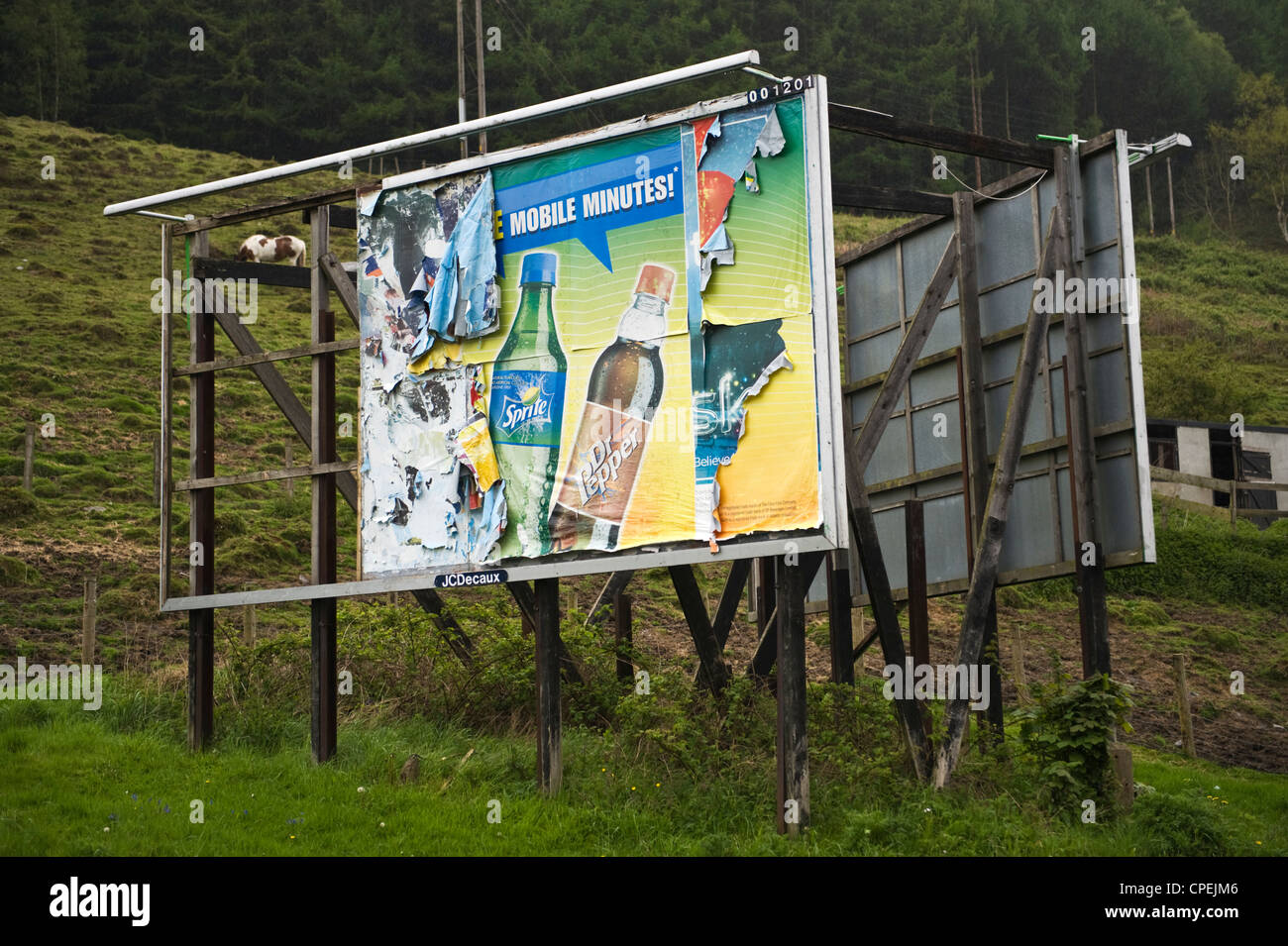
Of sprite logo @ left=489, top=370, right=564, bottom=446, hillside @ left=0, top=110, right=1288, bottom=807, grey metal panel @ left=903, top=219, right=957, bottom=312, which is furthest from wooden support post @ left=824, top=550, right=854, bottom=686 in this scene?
sprite logo @ left=489, top=370, right=564, bottom=446

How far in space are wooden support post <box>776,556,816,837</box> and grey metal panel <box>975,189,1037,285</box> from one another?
4.34 m

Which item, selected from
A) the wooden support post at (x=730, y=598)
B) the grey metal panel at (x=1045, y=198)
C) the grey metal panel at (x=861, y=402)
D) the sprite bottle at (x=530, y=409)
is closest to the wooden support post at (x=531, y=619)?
the sprite bottle at (x=530, y=409)

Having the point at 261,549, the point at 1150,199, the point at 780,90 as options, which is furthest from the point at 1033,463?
the point at 1150,199

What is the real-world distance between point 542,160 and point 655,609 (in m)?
12.1

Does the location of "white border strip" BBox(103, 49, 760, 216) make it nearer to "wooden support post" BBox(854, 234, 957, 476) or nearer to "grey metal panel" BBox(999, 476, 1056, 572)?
"wooden support post" BBox(854, 234, 957, 476)

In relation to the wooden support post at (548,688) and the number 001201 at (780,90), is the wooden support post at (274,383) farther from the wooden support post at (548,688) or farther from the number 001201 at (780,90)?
the number 001201 at (780,90)

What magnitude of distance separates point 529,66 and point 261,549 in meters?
38.5

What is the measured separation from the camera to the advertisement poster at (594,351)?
11055 mm

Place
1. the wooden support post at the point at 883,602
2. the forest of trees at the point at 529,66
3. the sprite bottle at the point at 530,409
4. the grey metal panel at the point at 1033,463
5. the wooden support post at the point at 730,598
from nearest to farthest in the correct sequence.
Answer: the wooden support post at the point at 883,602 → the sprite bottle at the point at 530,409 → the grey metal panel at the point at 1033,463 → the wooden support post at the point at 730,598 → the forest of trees at the point at 529,66

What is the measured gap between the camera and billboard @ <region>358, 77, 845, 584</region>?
35.9 feet

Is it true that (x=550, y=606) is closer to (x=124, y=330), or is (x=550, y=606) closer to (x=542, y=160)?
(x=542, y=160)

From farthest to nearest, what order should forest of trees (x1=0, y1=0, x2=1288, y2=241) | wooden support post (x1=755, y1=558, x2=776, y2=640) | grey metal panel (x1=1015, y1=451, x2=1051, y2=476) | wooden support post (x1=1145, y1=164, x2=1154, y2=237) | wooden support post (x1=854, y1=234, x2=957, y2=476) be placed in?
wooden support post (x1=1145, y1=164, x2=1154, y2=237)
forest of trees (x1=0, y1=0, x2=1288, y2=241)
wooden support post (x1=755, y1=558, x2=776, y2=640)
grey metal panel (x1=1015, y1=451, x2=1051, y2=476)
wooden support post (x1=854, y1=234, x2=957, y2=476)

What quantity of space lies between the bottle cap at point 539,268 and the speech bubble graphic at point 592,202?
122 millimetres

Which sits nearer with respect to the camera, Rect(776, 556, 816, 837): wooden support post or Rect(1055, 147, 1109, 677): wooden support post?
Rect(776, 556, 816, 837): wooden support post
